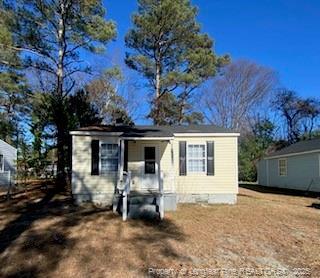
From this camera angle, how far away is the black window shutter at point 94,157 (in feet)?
47.0

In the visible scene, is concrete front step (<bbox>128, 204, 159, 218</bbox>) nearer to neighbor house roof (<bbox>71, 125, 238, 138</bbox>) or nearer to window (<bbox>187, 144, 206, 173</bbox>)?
neighbor house roof (<bbox>71, 125, 238, 138</bbox>)

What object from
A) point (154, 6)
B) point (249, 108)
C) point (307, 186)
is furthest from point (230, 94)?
point (307, 186)

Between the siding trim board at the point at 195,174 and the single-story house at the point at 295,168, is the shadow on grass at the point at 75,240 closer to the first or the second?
the siding trim board at the point at 195,174

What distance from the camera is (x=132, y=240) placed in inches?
361

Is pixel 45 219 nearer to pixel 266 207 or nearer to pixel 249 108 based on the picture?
pixel 266 207

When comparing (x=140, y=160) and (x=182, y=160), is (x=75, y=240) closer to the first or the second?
(x=140, y=160)

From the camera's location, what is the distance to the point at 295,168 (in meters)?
23.5

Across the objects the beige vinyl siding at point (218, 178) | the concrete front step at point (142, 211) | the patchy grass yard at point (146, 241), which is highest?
the beige vinyl siding at point (218, 178)

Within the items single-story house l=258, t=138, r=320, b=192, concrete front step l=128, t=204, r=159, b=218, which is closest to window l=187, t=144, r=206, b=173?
concrete front step l=128, t=204, r=159, b=218

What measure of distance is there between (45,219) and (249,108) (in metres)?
29.5

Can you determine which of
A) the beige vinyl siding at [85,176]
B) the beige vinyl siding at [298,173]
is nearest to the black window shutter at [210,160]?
the beige vinyl siding at [85,176]

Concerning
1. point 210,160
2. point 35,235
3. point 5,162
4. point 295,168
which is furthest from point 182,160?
point 5,162

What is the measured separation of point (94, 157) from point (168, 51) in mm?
15014

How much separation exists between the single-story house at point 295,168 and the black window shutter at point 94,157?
12193 millimetres
